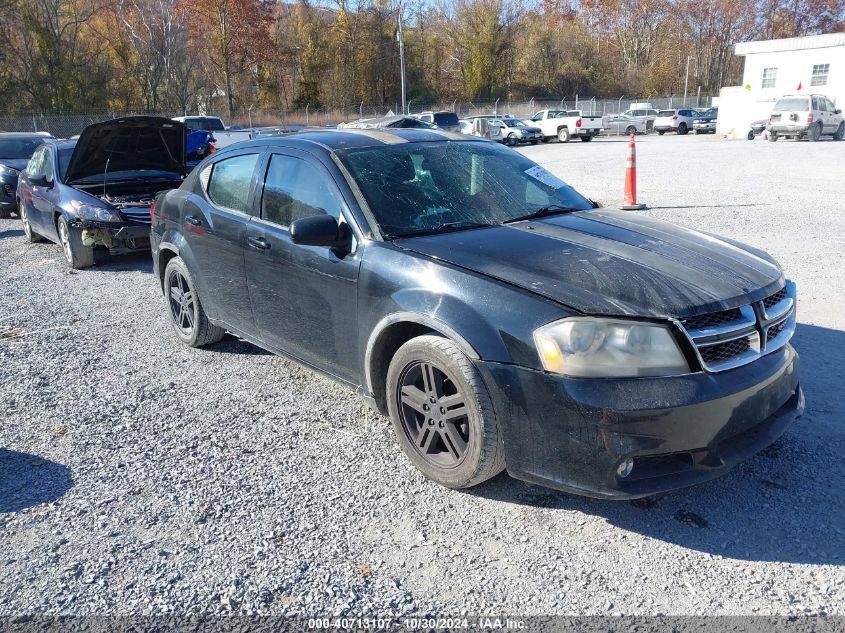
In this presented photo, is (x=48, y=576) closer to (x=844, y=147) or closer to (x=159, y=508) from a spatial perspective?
(x=159, y=508)

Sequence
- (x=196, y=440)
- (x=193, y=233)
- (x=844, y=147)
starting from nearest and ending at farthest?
1. (x=196, y=440)
2. (x=193, y=233)
3. (x=844, y=147)

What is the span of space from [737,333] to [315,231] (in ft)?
6.60

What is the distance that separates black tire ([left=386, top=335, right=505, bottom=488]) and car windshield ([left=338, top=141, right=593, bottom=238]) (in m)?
0.73

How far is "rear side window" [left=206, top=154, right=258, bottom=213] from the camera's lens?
178 inches

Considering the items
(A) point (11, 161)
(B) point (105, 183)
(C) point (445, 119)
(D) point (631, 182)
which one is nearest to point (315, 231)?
(B) point (105, 183)

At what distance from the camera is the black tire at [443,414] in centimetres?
302

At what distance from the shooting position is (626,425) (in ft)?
8.82

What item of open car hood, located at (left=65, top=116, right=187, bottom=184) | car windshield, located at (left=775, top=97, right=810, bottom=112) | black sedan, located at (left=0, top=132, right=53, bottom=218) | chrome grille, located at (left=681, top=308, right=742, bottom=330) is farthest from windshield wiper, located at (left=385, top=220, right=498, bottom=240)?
car windshield, located at (left=775, top=97, right=810, bottom=112)

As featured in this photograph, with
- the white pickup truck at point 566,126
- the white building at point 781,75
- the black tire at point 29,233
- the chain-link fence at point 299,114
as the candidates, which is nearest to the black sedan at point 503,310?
the black tire at point 29,233

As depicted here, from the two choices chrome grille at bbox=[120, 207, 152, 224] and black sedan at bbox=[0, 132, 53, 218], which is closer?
chrome grille at bbox=[120, 207, 152, 224]

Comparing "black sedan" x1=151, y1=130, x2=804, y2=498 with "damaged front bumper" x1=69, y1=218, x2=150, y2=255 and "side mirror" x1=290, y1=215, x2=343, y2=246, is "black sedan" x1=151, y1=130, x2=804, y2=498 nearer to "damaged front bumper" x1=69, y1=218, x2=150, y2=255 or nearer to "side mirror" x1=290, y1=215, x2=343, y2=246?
"side mirror" x1=290, y1=215, x2=343, y2=246

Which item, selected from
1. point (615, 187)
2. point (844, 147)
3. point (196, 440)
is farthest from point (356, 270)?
point (844, 147)

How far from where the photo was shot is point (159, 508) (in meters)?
3.26

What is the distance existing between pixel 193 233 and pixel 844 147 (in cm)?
2651
